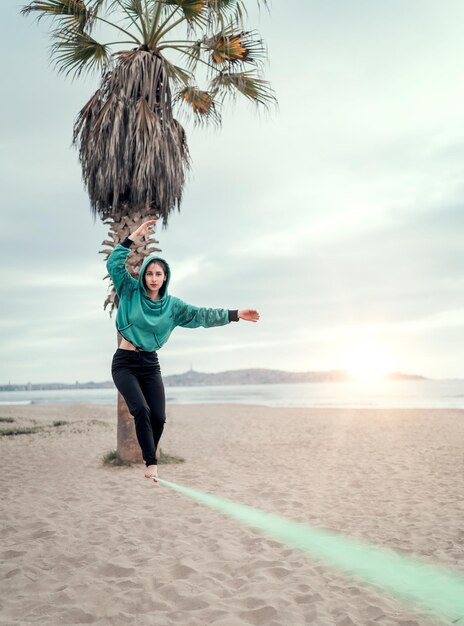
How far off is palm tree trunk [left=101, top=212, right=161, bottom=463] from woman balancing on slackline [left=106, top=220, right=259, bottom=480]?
17.2ft

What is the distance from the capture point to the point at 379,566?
225 inches

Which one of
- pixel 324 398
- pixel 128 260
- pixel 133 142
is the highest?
pixel 133 142

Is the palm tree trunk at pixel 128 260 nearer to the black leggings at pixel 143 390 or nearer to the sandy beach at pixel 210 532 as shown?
the sandy beach at pixel 210 532

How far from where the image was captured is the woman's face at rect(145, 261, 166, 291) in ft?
13.9

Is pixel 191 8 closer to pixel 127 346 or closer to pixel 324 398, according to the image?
pixel 127 346

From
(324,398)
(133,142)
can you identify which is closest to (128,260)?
→ (133,142)

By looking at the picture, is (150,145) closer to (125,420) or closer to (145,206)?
(145,206)

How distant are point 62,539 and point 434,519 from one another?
17.3 ft

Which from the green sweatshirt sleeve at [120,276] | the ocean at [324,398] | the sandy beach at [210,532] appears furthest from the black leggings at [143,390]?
the ocean at [324,398]

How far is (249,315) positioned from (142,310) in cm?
95

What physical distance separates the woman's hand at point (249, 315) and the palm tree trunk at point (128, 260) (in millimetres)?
5283

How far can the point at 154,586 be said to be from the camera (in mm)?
4984

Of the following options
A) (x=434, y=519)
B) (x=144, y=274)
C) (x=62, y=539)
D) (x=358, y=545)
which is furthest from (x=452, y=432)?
(x=144, y=274)

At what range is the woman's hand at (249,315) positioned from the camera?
15.0 ft
